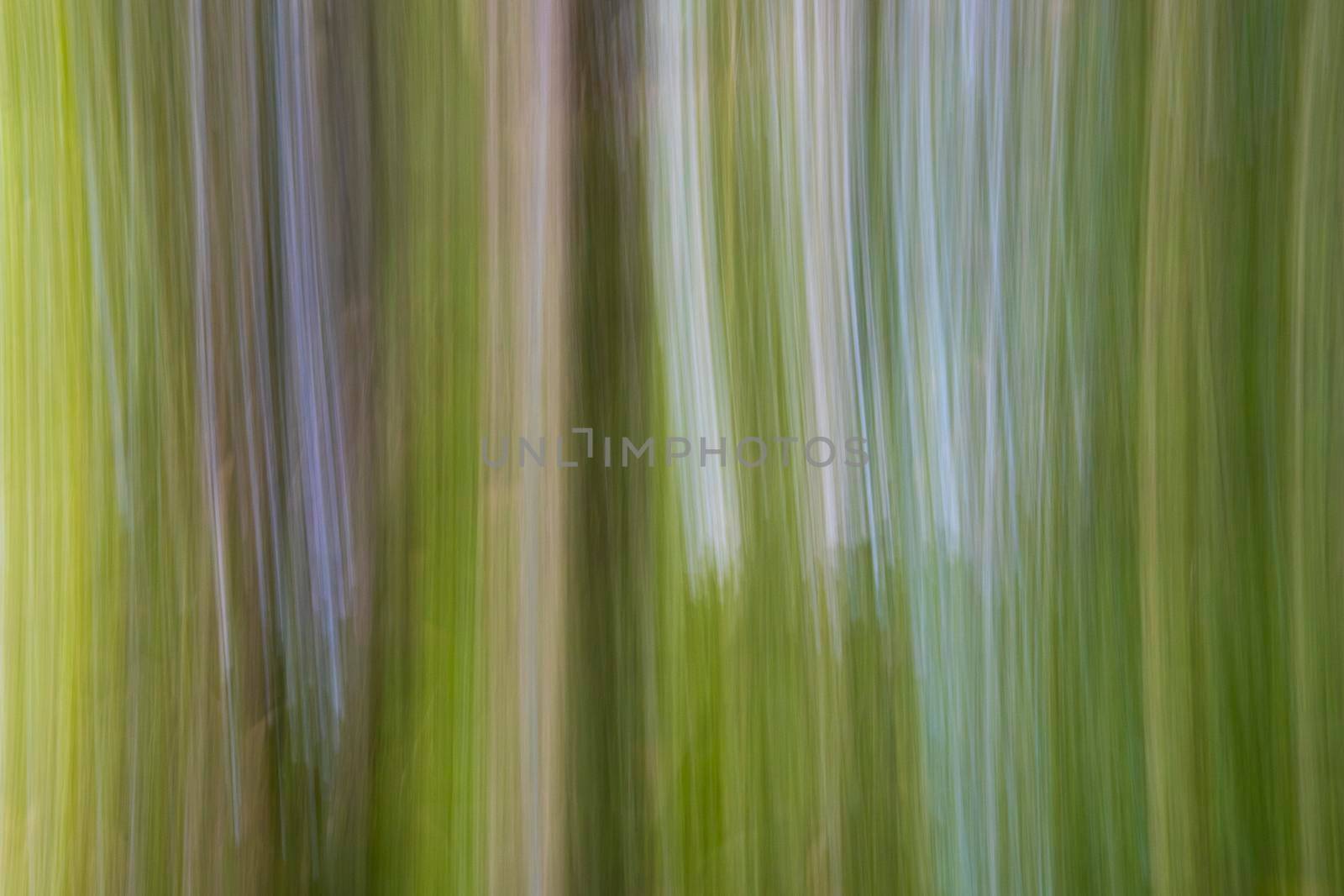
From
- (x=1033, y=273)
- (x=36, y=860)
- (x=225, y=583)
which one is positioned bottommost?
(x=36, y=860)

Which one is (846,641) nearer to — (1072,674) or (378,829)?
(1072,674)

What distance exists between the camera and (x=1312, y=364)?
0.36 m

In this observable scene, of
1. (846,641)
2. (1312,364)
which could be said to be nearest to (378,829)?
(846,641)

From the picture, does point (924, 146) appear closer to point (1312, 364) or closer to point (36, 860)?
point (1312, 364)

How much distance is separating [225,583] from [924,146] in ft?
1.19

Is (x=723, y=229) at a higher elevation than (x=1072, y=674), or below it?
higher

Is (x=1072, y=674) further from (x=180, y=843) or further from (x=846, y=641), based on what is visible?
(x=180, y=843)

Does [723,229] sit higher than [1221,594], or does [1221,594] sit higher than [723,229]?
[723,229]

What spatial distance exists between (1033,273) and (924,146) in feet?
0.24

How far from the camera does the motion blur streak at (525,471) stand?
0.37 meters

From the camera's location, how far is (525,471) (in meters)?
0.38

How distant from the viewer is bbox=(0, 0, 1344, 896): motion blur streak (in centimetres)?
37

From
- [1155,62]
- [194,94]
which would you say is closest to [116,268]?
[194,94]

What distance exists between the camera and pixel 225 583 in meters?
0.38
